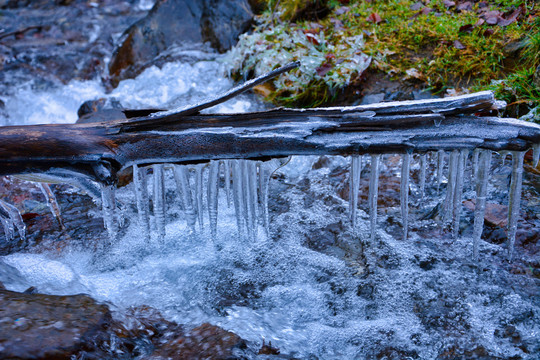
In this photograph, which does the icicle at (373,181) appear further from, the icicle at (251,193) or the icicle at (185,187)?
the icicle at (185,187)

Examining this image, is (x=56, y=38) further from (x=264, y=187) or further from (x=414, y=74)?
(x=264, y=187)

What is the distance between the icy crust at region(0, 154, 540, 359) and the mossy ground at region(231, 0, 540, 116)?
171cm

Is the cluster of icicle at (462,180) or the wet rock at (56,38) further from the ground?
the wet rock at (56,38)

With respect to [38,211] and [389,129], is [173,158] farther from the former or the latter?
[38,211]

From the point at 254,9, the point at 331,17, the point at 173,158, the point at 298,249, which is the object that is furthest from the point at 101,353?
the point at 254,9

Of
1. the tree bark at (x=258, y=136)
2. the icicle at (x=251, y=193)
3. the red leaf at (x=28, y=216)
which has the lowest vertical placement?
the red leaf at (x=28, y=216)

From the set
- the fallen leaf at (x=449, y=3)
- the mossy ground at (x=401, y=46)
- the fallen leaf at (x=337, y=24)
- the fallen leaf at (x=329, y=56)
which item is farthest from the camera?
the fallen leaf at (x=337, y=24)

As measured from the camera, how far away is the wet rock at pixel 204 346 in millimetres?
2100

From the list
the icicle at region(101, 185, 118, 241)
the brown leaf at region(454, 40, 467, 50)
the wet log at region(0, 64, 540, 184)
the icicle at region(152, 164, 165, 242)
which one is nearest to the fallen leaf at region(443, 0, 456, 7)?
the brown leaf at region(454, 40, 467, 50)

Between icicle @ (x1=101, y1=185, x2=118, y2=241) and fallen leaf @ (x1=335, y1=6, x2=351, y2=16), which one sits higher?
fallen leaf @ (x1=335, y1=6, x2=351, y2=16)

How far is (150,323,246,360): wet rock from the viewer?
2100mm

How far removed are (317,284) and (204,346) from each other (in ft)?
3.51

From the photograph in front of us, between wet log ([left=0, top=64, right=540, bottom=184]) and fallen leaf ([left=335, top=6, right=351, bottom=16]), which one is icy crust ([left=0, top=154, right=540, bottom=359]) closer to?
wet log ([left=0, top=64, right=540, bottom=184])

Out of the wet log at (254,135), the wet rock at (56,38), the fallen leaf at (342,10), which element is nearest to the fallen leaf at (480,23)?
the fallen leaf at (342,10)
